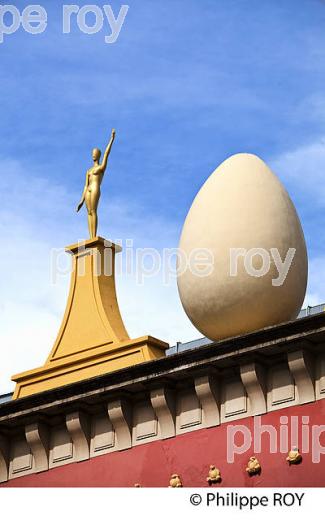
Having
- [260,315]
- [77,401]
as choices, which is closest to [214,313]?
[260,315]

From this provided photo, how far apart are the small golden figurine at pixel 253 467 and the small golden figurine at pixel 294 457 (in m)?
0.45

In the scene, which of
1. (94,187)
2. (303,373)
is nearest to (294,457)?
(303,373)

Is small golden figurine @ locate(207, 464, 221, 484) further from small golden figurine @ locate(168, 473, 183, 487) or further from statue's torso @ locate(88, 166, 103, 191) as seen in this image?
statue's torso @ locate(88, 166, 103, 191)

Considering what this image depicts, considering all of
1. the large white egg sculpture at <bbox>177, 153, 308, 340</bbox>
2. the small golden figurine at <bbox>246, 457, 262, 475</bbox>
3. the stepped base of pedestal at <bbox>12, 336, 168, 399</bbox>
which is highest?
the large white egg sculpture at <bbox>177, 153, 308, 340</bbox>

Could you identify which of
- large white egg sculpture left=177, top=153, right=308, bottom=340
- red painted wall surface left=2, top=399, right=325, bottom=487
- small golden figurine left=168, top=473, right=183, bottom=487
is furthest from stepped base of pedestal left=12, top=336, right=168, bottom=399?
small golden figurine left=168, top=473, right=183, bottom=487

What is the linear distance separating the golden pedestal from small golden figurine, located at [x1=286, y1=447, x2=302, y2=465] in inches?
127

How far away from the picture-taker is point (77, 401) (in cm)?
2208

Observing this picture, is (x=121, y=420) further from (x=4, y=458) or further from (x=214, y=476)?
(x=4, y=458)

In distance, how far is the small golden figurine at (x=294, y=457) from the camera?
19.9 metres

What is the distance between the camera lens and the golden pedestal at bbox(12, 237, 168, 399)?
22.8 m

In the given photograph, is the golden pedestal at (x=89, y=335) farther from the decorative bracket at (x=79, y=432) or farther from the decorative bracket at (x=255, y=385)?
the decorative bracket at (x=255, y=385)
